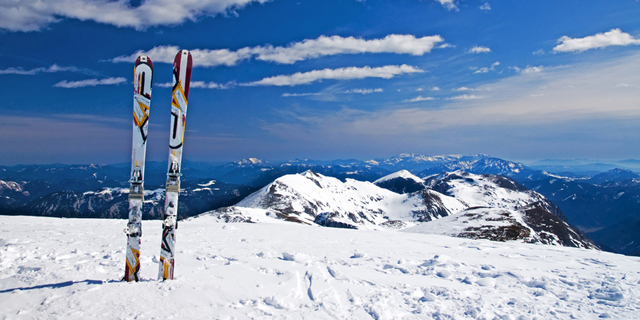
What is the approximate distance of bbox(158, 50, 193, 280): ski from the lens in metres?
9.13

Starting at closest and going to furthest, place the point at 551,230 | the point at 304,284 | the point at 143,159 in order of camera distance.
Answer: the point at 304,284, the point at 143,159, the point at 551,230

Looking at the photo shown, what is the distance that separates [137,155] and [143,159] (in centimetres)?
21

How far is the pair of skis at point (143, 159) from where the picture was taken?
9.07 m

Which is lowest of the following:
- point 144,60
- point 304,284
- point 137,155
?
point 304,284

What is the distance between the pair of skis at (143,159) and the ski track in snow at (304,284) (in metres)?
0.78

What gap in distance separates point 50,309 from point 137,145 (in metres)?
4.66

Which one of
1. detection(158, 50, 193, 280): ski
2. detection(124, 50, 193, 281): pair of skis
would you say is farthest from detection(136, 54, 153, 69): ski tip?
detection(158, 50, 193, 280): ski

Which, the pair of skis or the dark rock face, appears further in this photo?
the dark rock face

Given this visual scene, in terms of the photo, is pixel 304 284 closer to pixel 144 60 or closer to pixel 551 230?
pixel 144 60

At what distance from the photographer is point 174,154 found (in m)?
9.25

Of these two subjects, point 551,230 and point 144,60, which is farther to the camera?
point 551,230

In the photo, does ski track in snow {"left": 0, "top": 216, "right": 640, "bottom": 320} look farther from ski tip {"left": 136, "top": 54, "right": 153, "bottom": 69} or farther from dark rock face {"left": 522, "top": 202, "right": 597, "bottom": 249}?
dark rock face {"left": 522, "top": 202, "right": 597, "bottom": 249}

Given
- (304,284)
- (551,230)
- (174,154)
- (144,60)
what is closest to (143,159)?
(174,154)

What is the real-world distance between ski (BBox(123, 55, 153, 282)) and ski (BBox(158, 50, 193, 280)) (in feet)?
2.55
